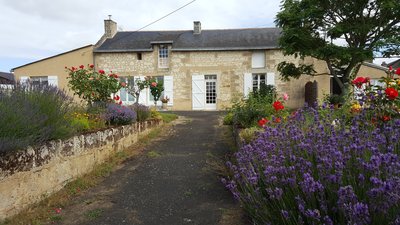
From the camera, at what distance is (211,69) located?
20.0 m

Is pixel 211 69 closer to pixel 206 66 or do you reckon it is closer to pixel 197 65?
pixel 206 66

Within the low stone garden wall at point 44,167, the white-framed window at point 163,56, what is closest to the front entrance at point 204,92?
the white-framed window at point 163,56

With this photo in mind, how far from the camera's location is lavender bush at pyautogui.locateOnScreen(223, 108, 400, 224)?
172 centimetres

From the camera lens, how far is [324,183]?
214 cm

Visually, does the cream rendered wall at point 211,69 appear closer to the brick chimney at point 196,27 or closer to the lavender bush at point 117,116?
the brick chimney at point 196,27

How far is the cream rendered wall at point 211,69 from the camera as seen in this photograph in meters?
19.7

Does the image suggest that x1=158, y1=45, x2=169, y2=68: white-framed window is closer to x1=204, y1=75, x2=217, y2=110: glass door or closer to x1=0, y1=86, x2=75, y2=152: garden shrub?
x1=204, y1=75, x2=217, y2=110: glass door

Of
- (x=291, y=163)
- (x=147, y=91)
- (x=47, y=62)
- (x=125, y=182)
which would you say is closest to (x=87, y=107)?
(x=125, y=182)

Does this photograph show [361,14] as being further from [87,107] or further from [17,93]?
[17,93]

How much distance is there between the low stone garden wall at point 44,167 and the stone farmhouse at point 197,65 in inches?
578

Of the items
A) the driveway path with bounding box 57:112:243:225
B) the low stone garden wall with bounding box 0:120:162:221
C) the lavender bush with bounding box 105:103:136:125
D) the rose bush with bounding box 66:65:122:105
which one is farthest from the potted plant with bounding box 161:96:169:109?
the low stone garden wall with bounding box 0:120:162:221

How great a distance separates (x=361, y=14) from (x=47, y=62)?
712 inches

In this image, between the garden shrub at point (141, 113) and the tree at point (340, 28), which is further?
the tree at point (340, 28)

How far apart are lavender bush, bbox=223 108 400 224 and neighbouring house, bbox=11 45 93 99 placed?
19.5 metres
